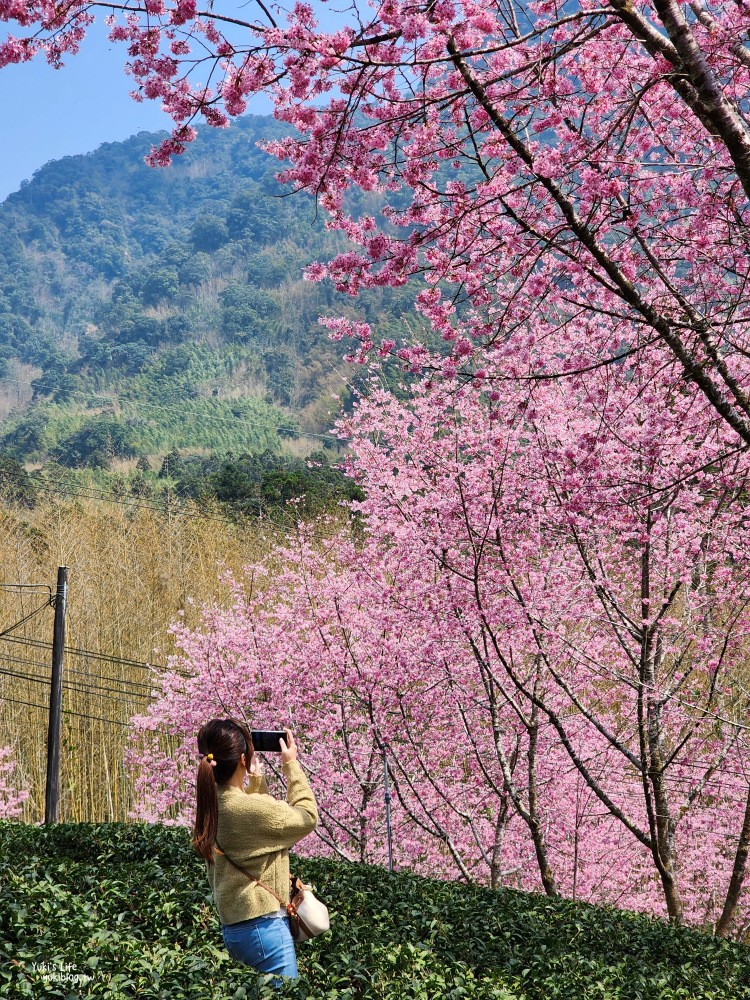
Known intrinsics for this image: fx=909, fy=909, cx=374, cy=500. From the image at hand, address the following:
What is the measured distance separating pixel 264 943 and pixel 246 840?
0.32m

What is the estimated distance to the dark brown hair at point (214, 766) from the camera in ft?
9.04

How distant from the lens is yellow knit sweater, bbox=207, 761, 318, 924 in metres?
2.72

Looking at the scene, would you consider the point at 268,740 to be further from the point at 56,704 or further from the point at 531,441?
the point at 56,704

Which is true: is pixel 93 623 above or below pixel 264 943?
above

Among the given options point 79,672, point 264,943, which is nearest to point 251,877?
point 264,943

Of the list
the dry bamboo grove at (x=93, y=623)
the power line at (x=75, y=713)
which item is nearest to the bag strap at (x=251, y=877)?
the dry bamboo grove at (x=93, y=623)

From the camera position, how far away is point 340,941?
3.97 m

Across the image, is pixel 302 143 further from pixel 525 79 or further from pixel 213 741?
pixel 213 741

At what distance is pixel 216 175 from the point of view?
142250mm

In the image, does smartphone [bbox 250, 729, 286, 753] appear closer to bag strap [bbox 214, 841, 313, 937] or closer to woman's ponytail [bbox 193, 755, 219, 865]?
woman's ponytail [bbox 193, 755, 219, 865]

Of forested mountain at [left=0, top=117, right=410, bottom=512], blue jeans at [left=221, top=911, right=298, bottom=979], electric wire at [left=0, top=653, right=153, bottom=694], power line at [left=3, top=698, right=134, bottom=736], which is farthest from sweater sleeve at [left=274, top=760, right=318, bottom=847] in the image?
forested mountain at [left=0, top=117, right=410, bottom=512]

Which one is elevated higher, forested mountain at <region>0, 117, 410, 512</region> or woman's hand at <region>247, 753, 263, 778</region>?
forested mountain at <region>0, 117, 410, 512</region>

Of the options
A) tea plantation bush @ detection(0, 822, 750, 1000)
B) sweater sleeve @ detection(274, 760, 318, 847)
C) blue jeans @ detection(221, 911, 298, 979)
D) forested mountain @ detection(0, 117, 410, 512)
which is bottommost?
tea plantation bush @ detection(0, 822, 750, 1000)

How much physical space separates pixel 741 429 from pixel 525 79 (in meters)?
1.78
